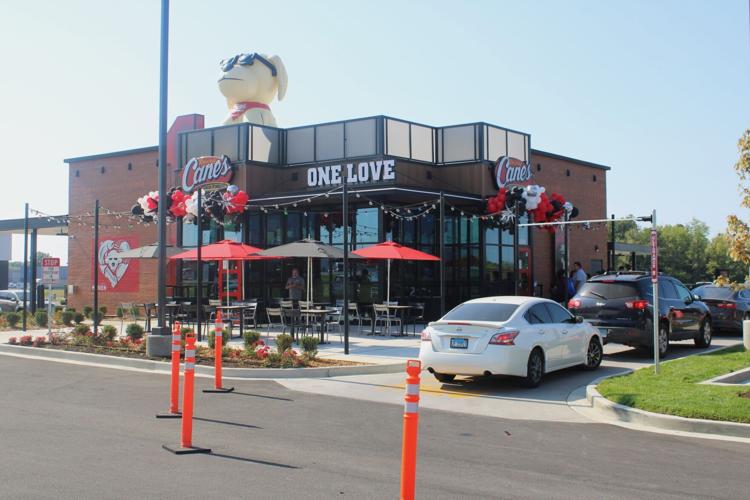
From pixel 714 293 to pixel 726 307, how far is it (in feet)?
2.09

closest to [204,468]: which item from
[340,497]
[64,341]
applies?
[340,497]

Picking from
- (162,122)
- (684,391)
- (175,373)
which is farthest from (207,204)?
(684,391)

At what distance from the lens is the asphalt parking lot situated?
6.56 m

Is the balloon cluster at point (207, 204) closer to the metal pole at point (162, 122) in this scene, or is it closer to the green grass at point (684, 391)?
the metal pole at point (162, 122)

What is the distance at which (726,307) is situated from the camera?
21328 mm

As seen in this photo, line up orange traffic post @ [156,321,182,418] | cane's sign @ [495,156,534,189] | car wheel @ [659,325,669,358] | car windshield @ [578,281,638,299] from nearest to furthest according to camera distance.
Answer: orange traffic post @ [156,321,182,418], car windshield @ [578,281,638,299], car wheel @ [659,325,669,358], cane's sign @ [495,156,534,189]

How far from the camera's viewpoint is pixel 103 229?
3762 cm

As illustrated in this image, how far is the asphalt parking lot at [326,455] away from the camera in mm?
6562

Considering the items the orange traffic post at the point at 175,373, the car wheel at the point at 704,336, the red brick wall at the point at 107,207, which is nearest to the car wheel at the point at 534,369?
the orange traffic post at the point at 175,373

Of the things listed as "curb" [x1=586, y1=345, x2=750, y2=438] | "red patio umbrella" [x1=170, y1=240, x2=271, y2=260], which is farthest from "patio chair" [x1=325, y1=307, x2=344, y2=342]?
"curb" [x1=586, y1=345, x2=750, y2=438]

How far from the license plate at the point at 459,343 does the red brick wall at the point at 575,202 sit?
22.3m

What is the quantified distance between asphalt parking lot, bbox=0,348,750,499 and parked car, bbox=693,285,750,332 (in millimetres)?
13453

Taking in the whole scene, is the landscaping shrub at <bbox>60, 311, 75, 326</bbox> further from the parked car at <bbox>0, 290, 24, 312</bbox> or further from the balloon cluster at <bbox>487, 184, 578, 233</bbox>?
the balloon cluster at <bbox>487, 184, 578, 233</bbox>

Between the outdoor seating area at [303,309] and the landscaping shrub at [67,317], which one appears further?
the landscaping shrub at [67,317]
